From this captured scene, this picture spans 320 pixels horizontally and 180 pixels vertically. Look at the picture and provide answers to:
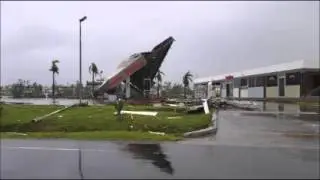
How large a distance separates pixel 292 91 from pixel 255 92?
1571 cm

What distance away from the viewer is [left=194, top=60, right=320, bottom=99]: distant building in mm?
67000

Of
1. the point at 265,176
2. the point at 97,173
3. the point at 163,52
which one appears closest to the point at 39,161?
the point at 97,173

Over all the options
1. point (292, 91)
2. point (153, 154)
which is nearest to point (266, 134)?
point (153, 154)

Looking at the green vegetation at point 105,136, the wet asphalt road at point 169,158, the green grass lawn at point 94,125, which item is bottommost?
the wet asphalt road at point 169,158

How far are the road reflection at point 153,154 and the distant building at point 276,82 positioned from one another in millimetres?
43344

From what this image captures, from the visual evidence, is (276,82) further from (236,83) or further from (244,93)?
(236,83)

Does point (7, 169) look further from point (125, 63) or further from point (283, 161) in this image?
point (125, 63)

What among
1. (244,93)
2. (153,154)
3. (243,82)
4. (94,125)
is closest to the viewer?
(153,154)

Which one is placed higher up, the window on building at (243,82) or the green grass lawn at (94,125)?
the window on building at (243,82)

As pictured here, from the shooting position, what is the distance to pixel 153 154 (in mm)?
14297

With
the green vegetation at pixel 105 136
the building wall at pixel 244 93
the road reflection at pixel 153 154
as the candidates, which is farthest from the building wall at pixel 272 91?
the road reflection at pixel 153 154

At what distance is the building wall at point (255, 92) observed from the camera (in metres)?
83.2

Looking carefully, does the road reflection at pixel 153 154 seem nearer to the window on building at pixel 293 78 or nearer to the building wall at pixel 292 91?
the building wall at pixel 292 91

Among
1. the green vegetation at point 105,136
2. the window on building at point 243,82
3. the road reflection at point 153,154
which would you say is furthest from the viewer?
the window on building at point 243,82
